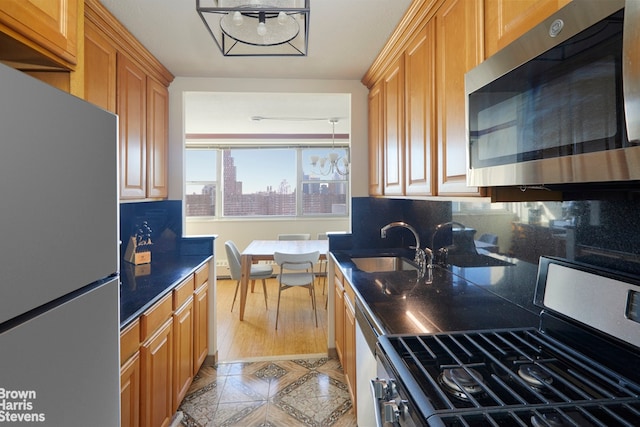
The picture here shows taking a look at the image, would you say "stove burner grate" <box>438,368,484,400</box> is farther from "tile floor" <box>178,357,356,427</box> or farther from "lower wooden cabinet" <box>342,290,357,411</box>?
"tile floor" <box>178,357,356,427</box>

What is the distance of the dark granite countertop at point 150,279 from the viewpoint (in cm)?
139

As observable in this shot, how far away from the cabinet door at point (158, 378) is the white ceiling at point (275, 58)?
1.67m

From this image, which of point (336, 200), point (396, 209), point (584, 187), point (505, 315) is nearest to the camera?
point (584, 187)

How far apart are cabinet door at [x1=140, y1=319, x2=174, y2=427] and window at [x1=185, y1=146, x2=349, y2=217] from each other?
3.75 m

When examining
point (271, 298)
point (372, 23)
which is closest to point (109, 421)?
point (372, 23)

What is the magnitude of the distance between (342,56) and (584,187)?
171 cm

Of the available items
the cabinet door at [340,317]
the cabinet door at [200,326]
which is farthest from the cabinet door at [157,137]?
the cabinet door at [340,317]

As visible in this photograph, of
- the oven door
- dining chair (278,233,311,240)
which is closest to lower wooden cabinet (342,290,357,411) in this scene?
the oven door

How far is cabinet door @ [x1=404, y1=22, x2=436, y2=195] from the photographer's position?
148 centimetres

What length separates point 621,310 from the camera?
0.80 metres

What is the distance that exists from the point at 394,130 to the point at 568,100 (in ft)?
4.47

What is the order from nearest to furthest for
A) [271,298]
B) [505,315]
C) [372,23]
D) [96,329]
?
[96,329], [505,315], [372,23], [271,298]

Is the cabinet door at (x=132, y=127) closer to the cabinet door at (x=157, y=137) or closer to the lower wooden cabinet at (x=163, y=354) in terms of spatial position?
the cabinet door at (x=157, y=137)

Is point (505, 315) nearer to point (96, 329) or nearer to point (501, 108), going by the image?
point (501, 108)
